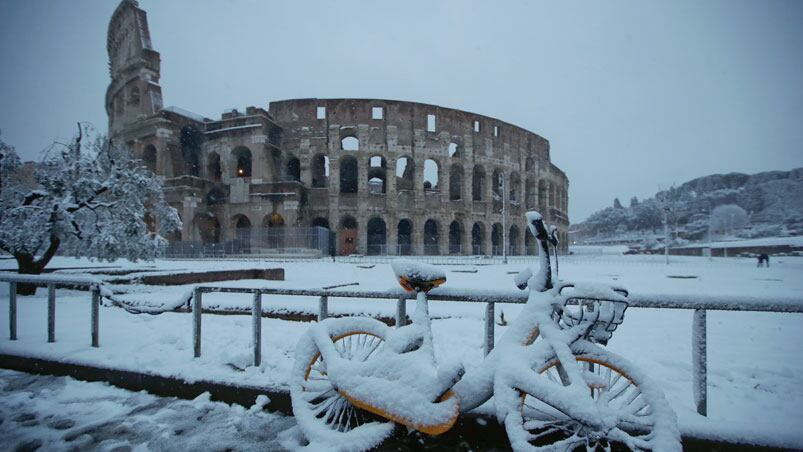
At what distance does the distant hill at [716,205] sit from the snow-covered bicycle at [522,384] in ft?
196

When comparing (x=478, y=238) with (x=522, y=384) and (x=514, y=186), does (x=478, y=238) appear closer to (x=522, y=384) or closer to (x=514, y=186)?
(x=514, y=186)

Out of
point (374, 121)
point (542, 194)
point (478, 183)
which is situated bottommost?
point (542, 194)

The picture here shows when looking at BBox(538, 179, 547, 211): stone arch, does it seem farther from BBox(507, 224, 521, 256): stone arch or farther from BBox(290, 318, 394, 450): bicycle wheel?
BBox(290, 318, 394, 450): bicycle wheel

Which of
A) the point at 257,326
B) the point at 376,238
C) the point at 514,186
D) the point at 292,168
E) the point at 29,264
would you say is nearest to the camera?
the point at 257,326

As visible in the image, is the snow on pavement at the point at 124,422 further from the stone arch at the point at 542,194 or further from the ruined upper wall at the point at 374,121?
the stone arch at the point at 542,194

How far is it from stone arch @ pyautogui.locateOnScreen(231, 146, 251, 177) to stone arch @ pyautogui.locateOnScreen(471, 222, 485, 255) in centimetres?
2110

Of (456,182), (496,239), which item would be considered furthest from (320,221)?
(496,239)

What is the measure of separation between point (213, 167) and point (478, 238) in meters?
26.3

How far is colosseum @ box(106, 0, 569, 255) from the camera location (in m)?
28.2

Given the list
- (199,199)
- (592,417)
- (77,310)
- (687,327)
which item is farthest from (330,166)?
(592,417)

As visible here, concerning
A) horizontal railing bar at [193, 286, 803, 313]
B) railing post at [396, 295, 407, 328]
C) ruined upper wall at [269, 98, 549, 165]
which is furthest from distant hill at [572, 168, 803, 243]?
railing post at [396, 295, 407, 328]

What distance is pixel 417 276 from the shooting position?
2400mm

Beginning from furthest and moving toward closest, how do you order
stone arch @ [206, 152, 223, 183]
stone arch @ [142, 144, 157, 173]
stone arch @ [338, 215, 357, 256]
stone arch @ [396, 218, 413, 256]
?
stone arch @ [338, 215, 357, 256] → stone arch @ [206, 152, 223, 183] → stone arch @ [396, 218, 413, 256] → stone arch @ [142, 144, 157, 173]

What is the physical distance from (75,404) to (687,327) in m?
7.80
